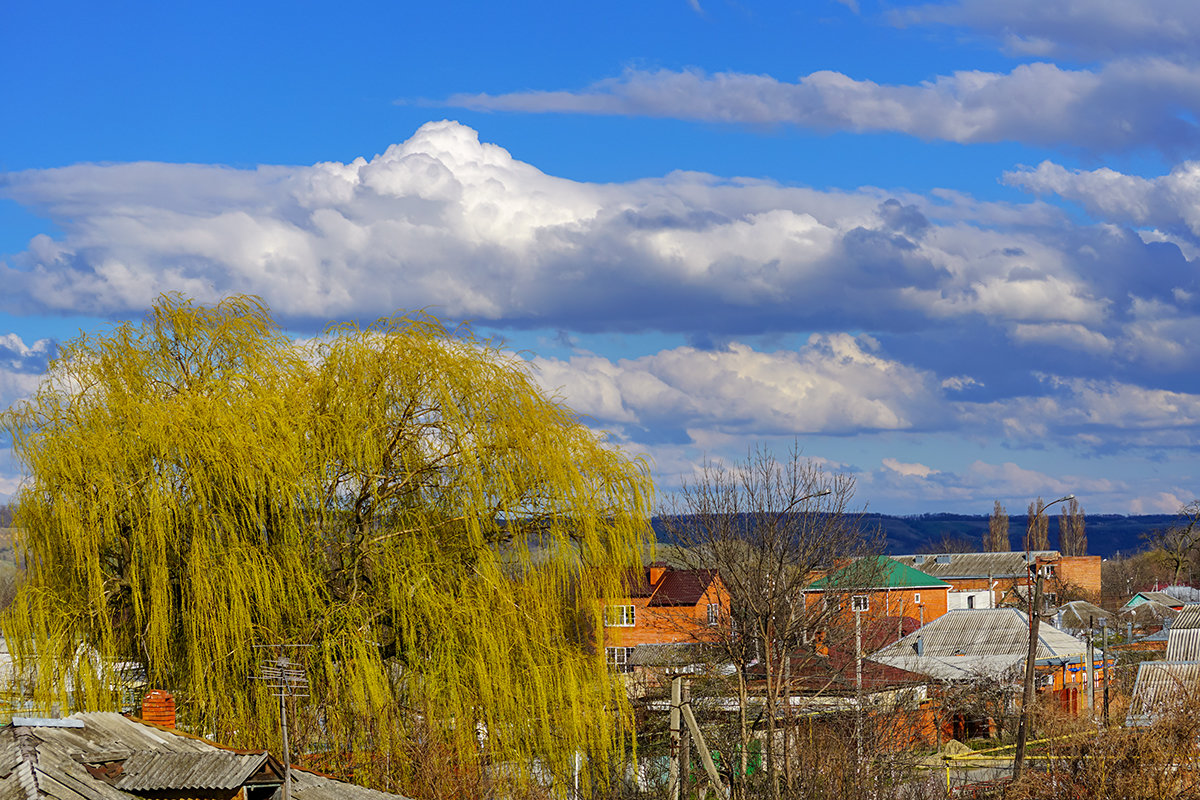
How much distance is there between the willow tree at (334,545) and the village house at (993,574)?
82757 mm

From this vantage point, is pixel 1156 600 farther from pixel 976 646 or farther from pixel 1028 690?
pixel 1028 690

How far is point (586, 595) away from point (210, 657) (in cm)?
797

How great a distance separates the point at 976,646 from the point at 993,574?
60.4m

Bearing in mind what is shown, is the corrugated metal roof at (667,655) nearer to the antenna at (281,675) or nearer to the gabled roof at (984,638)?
the gabled roof at (984,638)

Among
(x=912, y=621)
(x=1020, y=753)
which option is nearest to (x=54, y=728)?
(x=1020, y=753)

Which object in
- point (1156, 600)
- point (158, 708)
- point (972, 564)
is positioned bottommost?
point (1156, 600)

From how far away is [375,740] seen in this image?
84.8 feet

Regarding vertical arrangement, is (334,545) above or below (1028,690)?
above

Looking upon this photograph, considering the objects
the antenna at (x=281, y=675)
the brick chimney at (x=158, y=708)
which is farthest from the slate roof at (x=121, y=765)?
the antenna at (x=281, y=675)

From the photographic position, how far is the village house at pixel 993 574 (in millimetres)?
107094

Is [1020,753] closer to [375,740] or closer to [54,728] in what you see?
[375,740]

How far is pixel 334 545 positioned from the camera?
2695 centimetres

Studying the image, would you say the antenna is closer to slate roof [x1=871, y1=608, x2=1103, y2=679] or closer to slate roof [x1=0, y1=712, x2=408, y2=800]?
slate roof [x1=0, y1=712, x2=408, y2=800]

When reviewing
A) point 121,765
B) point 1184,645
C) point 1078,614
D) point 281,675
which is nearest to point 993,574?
point 1078,614
